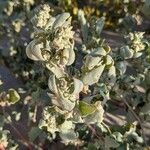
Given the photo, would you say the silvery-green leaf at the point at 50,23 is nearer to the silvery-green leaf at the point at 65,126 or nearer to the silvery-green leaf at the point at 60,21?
the silvery-green leaf at the point at 60,21

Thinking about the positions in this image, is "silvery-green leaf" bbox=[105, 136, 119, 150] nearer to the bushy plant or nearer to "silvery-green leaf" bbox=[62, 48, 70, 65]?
the bushy plant

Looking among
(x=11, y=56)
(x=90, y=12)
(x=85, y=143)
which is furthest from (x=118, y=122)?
(x=90, y=12)

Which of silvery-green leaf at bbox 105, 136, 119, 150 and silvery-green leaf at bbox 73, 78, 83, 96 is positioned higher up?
silvery-green leaf at bbox 73, 78, 83, 96

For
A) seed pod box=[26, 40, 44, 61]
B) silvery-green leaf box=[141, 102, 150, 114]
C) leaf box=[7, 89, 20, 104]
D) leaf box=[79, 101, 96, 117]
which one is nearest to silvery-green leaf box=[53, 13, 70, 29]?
seed pod box=[26, 40, 44, 61]

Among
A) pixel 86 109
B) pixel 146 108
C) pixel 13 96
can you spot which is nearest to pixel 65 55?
pixel 86 109

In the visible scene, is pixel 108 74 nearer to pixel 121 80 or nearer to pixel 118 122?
pixel 121 80
